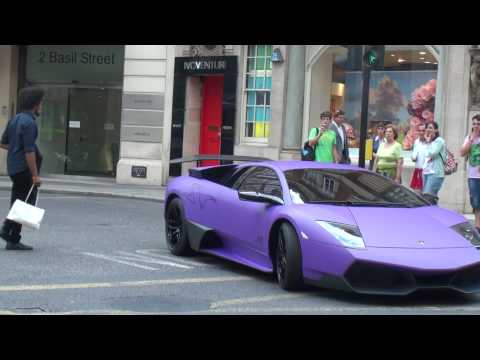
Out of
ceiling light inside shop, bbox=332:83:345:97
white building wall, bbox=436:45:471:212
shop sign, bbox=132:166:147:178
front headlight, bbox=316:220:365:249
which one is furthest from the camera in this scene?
shop sign, bbox=132:166:147:178

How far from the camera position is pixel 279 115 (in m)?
21.0

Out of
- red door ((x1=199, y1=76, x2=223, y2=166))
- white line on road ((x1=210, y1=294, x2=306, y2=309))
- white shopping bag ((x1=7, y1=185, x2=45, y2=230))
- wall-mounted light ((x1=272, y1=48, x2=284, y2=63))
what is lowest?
white line on road ((x1=210, y1=294, x2=306, y2=309))

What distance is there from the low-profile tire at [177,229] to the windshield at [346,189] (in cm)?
176

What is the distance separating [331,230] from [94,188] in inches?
540

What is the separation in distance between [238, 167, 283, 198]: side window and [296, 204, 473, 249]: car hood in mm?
713

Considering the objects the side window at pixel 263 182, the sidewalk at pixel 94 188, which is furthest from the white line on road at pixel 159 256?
the sidewalk at pixel 94 188

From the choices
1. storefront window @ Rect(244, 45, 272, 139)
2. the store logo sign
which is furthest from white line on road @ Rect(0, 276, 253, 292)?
the store logo sign

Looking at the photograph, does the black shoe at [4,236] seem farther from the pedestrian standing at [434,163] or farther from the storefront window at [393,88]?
the storefront window at [393,88]

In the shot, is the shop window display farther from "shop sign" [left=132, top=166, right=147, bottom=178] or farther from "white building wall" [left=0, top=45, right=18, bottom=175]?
"white building wall" [left=0, top=45, right=18, bottom=175]

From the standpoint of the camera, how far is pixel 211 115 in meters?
23.0

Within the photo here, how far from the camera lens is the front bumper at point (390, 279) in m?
7.55

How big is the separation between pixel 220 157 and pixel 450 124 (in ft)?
27.9

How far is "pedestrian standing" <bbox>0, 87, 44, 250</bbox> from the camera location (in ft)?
33.4
